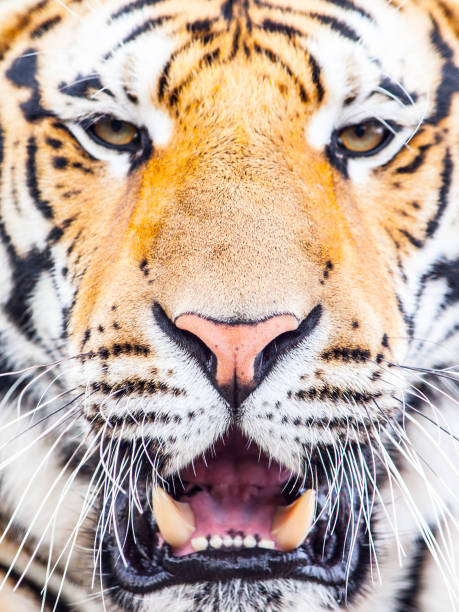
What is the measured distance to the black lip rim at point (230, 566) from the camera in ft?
3.00

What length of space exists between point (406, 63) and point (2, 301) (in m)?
0.68

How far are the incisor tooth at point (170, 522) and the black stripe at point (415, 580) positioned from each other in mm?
437

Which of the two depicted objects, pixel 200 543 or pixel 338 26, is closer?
pixel 200 543

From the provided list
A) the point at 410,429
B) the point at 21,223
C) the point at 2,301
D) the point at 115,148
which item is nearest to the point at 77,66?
the point at 115,148

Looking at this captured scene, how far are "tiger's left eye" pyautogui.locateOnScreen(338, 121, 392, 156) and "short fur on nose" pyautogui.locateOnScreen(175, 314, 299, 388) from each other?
377mm

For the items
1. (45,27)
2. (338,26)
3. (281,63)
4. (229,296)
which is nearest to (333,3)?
(338,26)

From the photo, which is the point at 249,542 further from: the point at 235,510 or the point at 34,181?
the point at 34,181

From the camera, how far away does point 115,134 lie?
1063 millimetres

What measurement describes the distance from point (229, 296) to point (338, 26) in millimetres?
492

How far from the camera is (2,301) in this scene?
1.10 m

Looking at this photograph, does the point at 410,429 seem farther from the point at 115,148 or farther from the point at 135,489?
the point at 115,148

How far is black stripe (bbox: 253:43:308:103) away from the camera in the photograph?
0.99 meters

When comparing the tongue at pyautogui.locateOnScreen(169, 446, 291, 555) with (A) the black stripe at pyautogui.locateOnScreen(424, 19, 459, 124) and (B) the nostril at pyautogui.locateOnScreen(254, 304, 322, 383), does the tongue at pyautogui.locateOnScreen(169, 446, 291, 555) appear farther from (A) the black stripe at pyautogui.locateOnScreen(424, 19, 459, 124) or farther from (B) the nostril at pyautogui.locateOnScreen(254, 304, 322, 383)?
(A) the black stripe at pyautogui.locateOnScreen(424, 19, 459, 124)

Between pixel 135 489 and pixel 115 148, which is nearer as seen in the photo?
pixel 135 489
